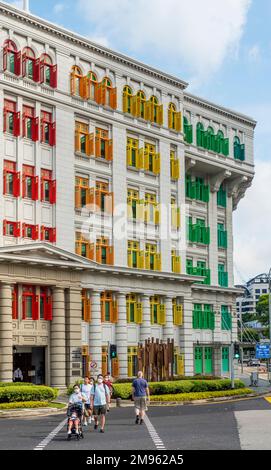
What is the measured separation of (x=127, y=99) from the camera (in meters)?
62.6

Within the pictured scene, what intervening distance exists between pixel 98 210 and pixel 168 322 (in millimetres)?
11043

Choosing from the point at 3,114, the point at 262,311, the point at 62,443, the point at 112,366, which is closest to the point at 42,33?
the point at 3,114

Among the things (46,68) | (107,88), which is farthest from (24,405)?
(107,88)

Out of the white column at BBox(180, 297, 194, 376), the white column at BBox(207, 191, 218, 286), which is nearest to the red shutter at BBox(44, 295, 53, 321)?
the white column at BBox(180, 297, 194, 376)

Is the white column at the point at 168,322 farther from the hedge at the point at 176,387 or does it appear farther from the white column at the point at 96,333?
the hedge at the point at 176,387

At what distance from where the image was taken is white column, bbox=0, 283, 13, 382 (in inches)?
1969

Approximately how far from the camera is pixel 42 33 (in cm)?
5569

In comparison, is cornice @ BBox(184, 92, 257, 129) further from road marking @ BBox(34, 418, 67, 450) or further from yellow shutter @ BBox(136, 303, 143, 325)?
road marking @ BBox(34, 418, 67, 450)

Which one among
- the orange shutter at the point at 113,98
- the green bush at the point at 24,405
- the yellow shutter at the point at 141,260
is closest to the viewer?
the green bush at the point at 24,405

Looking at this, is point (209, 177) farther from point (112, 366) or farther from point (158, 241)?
point (112, 366)

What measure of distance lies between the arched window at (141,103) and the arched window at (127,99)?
65 cm

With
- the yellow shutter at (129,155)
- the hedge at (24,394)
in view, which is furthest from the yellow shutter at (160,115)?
the hedge at (24,394)

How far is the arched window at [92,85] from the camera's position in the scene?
59125 mm

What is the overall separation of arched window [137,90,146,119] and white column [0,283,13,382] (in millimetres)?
19125
